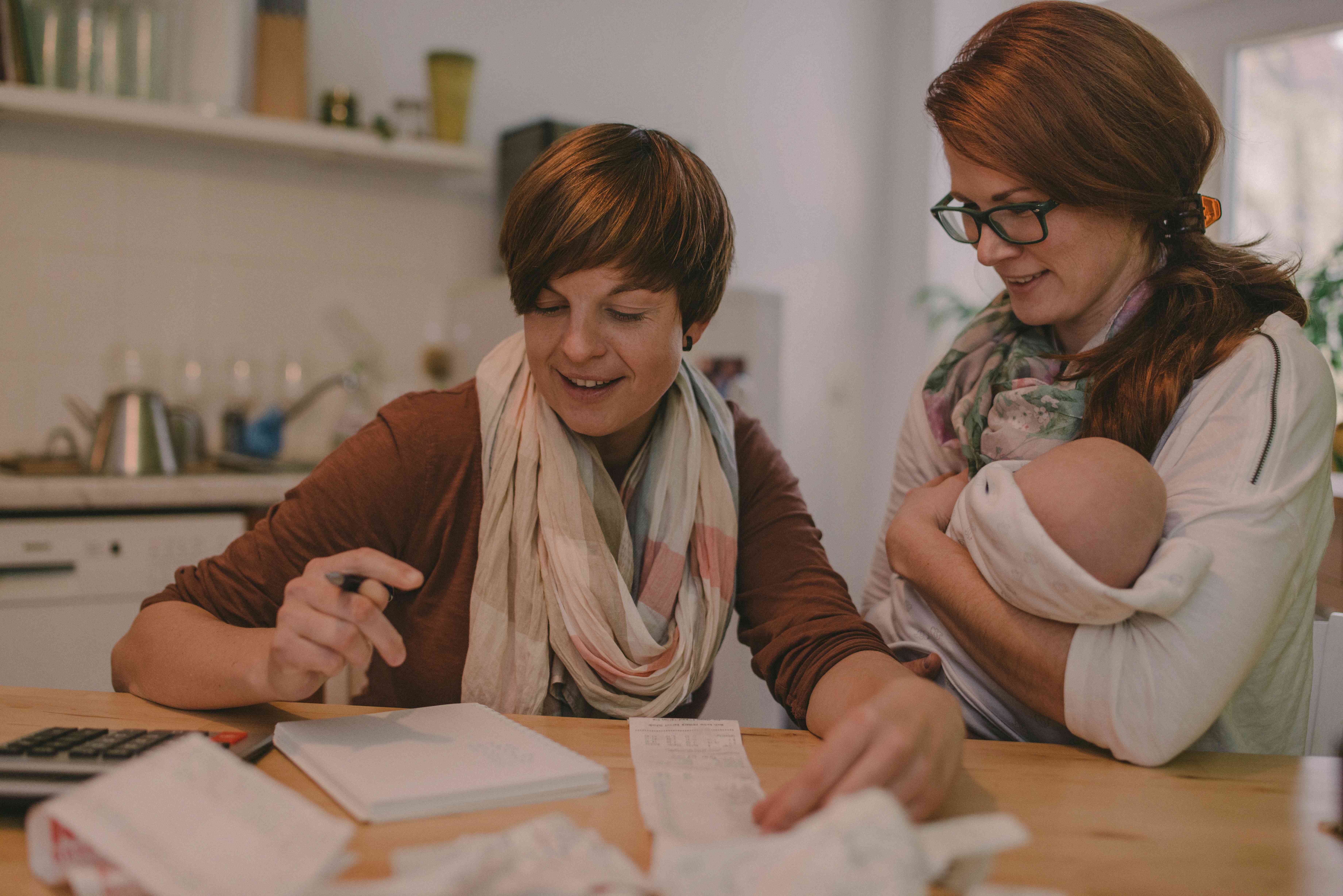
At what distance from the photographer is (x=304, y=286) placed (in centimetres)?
318

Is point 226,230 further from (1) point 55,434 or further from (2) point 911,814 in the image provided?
(2) point 911,814

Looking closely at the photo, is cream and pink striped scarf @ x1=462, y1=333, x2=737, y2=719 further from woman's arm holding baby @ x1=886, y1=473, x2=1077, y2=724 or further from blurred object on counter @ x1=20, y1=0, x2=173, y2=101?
blurred object on counter @ x1=20, y1=0, x2=173, y2=101

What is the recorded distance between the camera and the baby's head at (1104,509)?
3.13ft

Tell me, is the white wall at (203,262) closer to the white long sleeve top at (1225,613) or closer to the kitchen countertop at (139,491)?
the kitchen countertop at (139,491)

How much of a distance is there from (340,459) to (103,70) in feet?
6.91

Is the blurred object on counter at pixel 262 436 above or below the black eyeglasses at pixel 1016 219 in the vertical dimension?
below

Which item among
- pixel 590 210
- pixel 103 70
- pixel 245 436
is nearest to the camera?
pixel 590 210

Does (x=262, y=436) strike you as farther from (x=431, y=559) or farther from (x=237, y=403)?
(x=431, y=559)

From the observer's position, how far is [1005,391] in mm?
1336

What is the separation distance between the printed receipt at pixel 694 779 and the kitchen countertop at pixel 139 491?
1.66 m

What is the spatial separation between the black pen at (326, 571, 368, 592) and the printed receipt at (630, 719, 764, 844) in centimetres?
30

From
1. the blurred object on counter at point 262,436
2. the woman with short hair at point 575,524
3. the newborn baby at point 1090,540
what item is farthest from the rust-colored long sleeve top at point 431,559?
the blurred object on counter at point 262,436

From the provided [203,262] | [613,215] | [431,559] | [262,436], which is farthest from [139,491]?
[613,215]

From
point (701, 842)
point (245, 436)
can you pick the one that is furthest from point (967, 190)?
point (245, 436)
